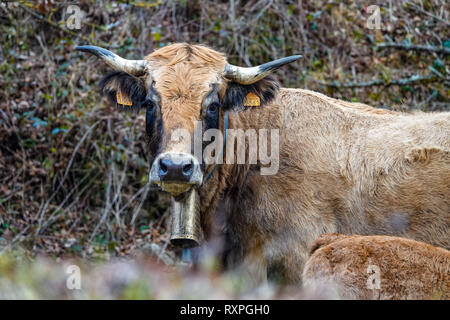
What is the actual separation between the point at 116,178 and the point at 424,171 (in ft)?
17.4

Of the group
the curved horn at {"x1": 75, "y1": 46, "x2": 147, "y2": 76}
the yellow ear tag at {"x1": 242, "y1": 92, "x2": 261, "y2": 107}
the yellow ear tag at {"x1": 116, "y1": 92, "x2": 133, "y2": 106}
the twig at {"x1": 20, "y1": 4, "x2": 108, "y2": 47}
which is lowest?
the yellow ear tag at {"x1": 242, "y1": 92, "x2": 261, "y2": 107}

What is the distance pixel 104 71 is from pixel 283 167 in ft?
18.2

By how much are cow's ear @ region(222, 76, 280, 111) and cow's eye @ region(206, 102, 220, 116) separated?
0.22 m

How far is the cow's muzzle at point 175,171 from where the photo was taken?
5074 millimetres

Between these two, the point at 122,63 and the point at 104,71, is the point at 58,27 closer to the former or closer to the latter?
the point at 104,71

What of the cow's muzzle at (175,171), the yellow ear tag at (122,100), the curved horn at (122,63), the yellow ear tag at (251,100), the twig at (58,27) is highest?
the twig at (58,27)

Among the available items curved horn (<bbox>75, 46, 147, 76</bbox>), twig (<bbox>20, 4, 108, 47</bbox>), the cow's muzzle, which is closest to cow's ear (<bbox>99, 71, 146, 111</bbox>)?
curved horn (<bbox>75, 46, 147, 76</bbox>)

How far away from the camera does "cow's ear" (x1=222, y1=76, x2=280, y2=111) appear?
6.08 metres

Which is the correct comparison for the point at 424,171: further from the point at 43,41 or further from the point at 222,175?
the point at 43,41

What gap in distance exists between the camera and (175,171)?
507 centimetres
